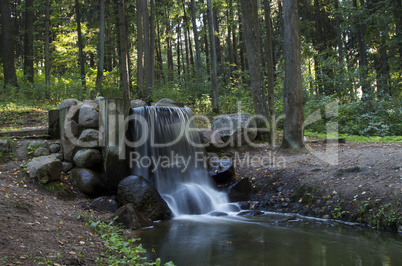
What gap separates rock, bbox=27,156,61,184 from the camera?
6.82 meters

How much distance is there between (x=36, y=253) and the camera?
132 inches

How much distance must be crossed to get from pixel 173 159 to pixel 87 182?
2.72 m

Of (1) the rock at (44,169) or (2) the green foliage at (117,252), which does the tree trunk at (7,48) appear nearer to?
(1) the rock at (44,169)

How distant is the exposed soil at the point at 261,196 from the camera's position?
3680 mm

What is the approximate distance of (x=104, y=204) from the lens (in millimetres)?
6785

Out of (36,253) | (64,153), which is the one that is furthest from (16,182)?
(36,253)

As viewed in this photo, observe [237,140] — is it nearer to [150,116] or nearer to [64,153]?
[150,116]

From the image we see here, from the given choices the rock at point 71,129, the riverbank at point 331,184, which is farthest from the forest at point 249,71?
the rock at point 71,129

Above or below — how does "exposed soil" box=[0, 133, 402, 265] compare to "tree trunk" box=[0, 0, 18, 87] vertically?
below

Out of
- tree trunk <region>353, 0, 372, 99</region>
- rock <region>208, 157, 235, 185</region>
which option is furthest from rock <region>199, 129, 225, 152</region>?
tree trunk <region>353, 0, 372, 99</region>

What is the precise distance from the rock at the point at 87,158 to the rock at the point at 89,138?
19 centimetres

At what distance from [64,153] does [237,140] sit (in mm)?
5861

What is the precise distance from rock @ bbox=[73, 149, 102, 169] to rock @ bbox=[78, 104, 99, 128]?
830mm

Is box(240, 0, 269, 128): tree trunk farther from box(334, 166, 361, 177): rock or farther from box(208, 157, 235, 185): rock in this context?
box(334, 166, 361, 177): rock
